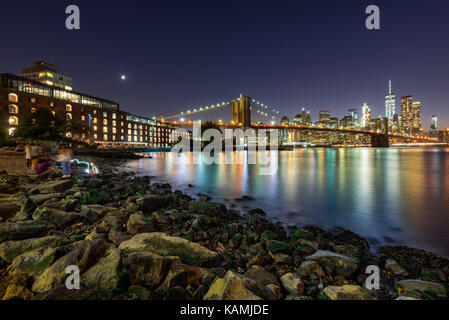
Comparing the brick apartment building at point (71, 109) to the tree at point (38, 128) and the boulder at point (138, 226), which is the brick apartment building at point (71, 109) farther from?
the boulder at point (138, 226)

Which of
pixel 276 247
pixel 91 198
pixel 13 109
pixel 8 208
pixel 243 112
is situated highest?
pixel 243 112

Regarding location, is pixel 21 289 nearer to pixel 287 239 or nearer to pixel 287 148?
pixel 287 239

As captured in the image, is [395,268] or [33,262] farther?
[395,268]

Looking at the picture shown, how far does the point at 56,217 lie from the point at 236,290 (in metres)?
5.05

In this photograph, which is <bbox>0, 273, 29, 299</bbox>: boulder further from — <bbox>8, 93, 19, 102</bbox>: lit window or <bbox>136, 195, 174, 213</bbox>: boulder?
<bbox>8, 93, 19, 102</bbox>: lit window

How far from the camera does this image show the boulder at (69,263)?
2.92m

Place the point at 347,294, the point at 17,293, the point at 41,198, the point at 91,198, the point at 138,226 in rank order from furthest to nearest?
the point at 91,198 → the point at 41,198 → the point at 138,226 → the point at 347,294 → the point at 17,293

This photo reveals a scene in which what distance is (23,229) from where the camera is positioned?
4363 millimetres

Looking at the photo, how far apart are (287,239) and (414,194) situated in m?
11.8

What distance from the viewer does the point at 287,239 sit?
5.43 meters

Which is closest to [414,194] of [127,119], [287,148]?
[287,148]

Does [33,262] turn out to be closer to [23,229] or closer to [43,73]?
[23,229]

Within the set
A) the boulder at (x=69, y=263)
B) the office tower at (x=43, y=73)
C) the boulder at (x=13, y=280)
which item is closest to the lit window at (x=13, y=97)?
the office tower at (x=43, y=73)

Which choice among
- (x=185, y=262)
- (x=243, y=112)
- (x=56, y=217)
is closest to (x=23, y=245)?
(x=56, y=217)
